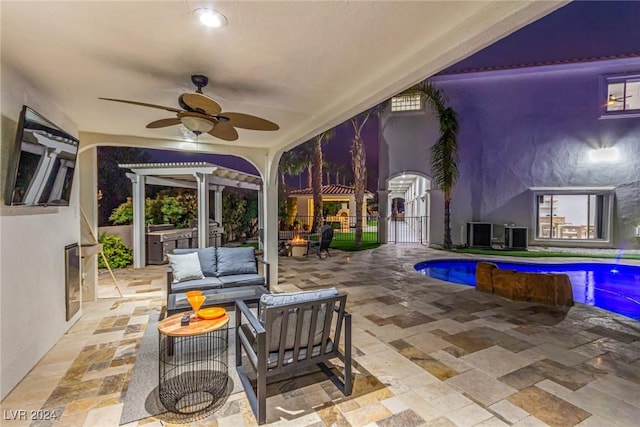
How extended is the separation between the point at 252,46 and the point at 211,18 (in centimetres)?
45

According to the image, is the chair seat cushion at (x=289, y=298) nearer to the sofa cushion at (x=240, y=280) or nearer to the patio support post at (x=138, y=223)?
the sofa cushion at (x=240, y=280)

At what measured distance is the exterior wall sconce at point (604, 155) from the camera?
34.8 feet

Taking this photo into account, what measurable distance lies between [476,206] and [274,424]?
38.7ft

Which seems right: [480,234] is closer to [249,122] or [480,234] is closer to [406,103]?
[406,103]

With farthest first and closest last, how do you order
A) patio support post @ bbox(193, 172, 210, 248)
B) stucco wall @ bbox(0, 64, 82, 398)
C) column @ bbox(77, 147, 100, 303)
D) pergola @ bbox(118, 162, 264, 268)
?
patio support post @ bbox(193, 172, 210, 248) < pergola @ bbox(118, 162, 264, 268) < column @ bbox(77, 147, 100, 303) < stucco wall @ bbox(0, 64, 82, 398)

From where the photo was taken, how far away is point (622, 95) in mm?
10867

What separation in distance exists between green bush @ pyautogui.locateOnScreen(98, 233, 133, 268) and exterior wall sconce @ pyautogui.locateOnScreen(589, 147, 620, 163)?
15888 millimetres

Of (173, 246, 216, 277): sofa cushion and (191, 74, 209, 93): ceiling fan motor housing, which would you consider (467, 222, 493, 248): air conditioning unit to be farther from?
(191, 74, 209, 93): ceiling fan motor housing

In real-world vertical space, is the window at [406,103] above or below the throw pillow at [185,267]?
above

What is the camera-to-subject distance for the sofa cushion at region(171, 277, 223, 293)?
4.20 m

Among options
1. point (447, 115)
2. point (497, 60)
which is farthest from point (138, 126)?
point (497, 60)

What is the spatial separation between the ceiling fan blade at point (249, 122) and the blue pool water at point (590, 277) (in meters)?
6.33

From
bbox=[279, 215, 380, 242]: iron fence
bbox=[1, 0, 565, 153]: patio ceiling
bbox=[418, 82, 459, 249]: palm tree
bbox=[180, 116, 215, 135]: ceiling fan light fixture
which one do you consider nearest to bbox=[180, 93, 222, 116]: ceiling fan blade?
bbox=[180, 116, 215, 135]: ceiling fan light fixture

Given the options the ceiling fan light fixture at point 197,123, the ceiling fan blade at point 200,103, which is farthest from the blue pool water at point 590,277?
the ceiling fan blade at point 200,103
